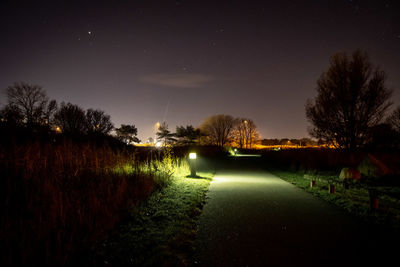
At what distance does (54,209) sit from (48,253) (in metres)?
1.56

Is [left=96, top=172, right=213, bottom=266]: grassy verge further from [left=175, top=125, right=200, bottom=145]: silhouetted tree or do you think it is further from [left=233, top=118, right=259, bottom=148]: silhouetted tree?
[left=233, top=118, right=259, bottom=148]: silhouetted tree

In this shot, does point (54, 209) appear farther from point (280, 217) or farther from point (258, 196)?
point (258, 196)

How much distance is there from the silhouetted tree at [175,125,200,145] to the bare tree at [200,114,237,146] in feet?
111

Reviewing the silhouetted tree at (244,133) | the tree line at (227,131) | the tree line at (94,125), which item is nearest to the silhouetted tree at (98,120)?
the tree line at (94,125)

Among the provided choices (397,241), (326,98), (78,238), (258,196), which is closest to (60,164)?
(78,238)

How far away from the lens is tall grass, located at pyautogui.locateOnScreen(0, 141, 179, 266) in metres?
3.46

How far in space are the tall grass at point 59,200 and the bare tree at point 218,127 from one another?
7426cm

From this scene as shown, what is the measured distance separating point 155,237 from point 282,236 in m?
2.29

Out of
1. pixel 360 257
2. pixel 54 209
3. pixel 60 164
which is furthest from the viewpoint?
pixel 60 164

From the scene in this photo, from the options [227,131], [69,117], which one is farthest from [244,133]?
[69,117]

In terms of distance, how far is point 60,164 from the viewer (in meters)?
7.55

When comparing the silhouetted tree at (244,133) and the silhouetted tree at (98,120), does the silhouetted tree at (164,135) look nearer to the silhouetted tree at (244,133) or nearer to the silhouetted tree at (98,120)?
the silhouetted tree at (98,120)

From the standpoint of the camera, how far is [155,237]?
4.18 meters

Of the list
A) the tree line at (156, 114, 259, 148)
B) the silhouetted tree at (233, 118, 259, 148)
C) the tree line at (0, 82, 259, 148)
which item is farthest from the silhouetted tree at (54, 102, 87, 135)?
the silhouetted tree at (233, 118, 259, 148)
